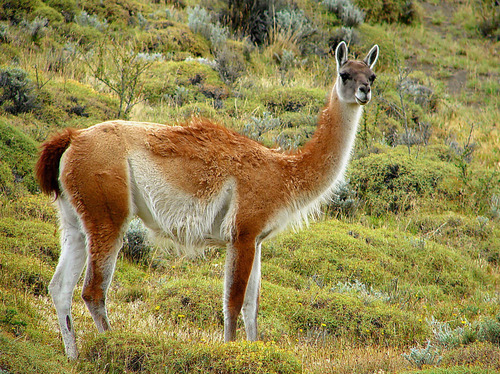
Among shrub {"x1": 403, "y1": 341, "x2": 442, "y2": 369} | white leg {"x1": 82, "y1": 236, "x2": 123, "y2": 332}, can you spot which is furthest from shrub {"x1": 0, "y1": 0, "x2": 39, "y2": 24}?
shrub {"x1": 403, "y1": 341, "x2": 442, "y2": 369}

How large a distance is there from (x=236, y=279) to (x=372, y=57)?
10.2ft

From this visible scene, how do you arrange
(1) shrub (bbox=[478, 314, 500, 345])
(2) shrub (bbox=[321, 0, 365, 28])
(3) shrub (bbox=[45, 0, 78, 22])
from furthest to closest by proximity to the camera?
(2) shrub (bbox=[321, 0, 365, 28]), (3) shrub (bbox=[45, 0, 78, 22]), (1) shrub (bbox=[478, 314, 500, 345])

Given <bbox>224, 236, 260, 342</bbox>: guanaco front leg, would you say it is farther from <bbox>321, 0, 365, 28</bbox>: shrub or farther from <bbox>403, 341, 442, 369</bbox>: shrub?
<bbox>321, 0, 365, 28</bbox>: shrub

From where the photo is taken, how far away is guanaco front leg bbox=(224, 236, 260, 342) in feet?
16.2

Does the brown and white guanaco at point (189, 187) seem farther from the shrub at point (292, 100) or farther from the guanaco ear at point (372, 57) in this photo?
the shrub at point (292, 100)

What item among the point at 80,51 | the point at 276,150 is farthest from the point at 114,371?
the point at 80,51

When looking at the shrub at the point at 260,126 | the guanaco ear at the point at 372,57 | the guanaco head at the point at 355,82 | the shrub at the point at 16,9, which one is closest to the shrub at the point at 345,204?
the shrub at the point at 260,126

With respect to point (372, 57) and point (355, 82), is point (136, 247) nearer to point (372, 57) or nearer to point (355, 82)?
point (355, 82)

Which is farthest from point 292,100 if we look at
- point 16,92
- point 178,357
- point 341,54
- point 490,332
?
point 178,357

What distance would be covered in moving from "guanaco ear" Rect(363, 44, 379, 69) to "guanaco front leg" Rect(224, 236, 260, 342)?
253 cm

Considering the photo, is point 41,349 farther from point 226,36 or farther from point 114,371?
point 226,36

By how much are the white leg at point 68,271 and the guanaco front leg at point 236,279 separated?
1.41 m

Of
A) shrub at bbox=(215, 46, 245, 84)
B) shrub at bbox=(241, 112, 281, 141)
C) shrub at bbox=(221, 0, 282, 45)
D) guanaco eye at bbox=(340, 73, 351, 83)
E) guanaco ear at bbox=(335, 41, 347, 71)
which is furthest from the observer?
shrub at bbox=(221, 0, 282, 45)

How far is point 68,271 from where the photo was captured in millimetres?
4824
